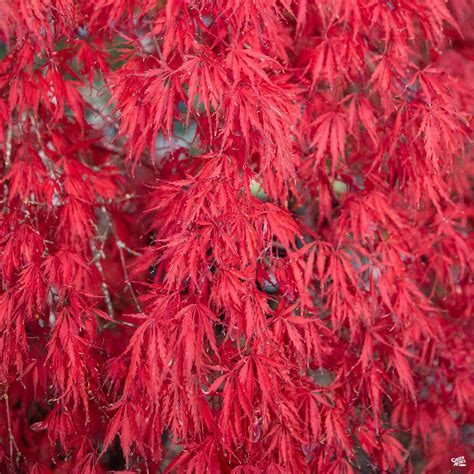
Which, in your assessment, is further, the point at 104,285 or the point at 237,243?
the point at 104,285

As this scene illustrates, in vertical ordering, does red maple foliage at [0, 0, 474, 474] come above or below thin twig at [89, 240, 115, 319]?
above

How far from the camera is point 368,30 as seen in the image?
1.80 m

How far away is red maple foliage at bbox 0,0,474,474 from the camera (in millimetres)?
1476

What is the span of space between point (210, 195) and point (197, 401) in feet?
1.72

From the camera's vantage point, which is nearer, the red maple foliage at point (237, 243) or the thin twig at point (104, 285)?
the red maple foliage at point (237, 243)

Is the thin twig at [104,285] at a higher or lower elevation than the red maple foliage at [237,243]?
lower

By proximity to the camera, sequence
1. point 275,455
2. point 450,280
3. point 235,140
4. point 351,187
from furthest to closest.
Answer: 1. point 450,280
2. point 351,187
3. point 275,455
4. point 235,140

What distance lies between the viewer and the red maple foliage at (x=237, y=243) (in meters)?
1.48

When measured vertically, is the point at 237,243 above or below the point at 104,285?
above

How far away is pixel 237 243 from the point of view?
1.56 meters

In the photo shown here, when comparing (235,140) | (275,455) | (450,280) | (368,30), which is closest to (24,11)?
(235,140)

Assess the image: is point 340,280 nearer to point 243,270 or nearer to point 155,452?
point 243,270

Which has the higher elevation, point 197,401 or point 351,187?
point 351,187

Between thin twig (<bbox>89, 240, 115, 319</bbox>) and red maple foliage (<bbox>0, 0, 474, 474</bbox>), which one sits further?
thin twig (<bbox>89, 240, 115, 319</bbox>)
